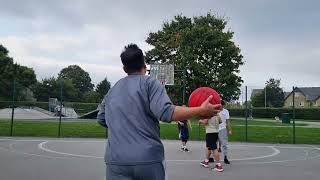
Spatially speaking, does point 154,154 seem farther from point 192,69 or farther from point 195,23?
point 195,23

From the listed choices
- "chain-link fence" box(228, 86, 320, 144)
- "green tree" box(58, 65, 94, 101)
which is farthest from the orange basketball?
"green tree" box(58, 65, 94, 101)

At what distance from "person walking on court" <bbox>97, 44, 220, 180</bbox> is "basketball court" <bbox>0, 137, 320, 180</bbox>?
263 inches

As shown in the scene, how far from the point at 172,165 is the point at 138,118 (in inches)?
361

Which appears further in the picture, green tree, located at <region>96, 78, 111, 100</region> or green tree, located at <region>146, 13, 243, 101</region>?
green tree, located at <region>146, 13, 243, 101</region>

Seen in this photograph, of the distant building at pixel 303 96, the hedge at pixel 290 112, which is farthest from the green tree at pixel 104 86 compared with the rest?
the hedge at pixel 290 112

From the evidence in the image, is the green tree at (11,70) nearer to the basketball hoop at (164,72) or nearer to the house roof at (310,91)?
the house roof at (310,91)

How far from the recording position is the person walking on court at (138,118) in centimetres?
352

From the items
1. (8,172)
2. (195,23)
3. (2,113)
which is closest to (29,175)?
(8,172)

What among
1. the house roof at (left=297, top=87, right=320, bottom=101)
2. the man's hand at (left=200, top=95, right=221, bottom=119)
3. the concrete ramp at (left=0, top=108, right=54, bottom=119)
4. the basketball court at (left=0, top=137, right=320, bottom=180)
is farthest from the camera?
the concrete ramp at (left=0, top=108, right=54, bottom=119)

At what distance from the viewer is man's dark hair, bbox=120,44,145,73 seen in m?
3.86

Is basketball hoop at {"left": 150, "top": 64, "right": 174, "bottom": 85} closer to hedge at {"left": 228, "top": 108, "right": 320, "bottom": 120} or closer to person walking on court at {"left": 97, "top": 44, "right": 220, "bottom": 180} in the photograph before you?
hedge at {"left": 228, "top": 108, "right": 320, "bottom": 120}

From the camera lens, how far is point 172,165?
41.6 ft

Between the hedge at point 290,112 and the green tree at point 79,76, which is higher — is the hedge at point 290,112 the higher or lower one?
the lower one

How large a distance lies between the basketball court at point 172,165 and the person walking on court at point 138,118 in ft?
21.9
